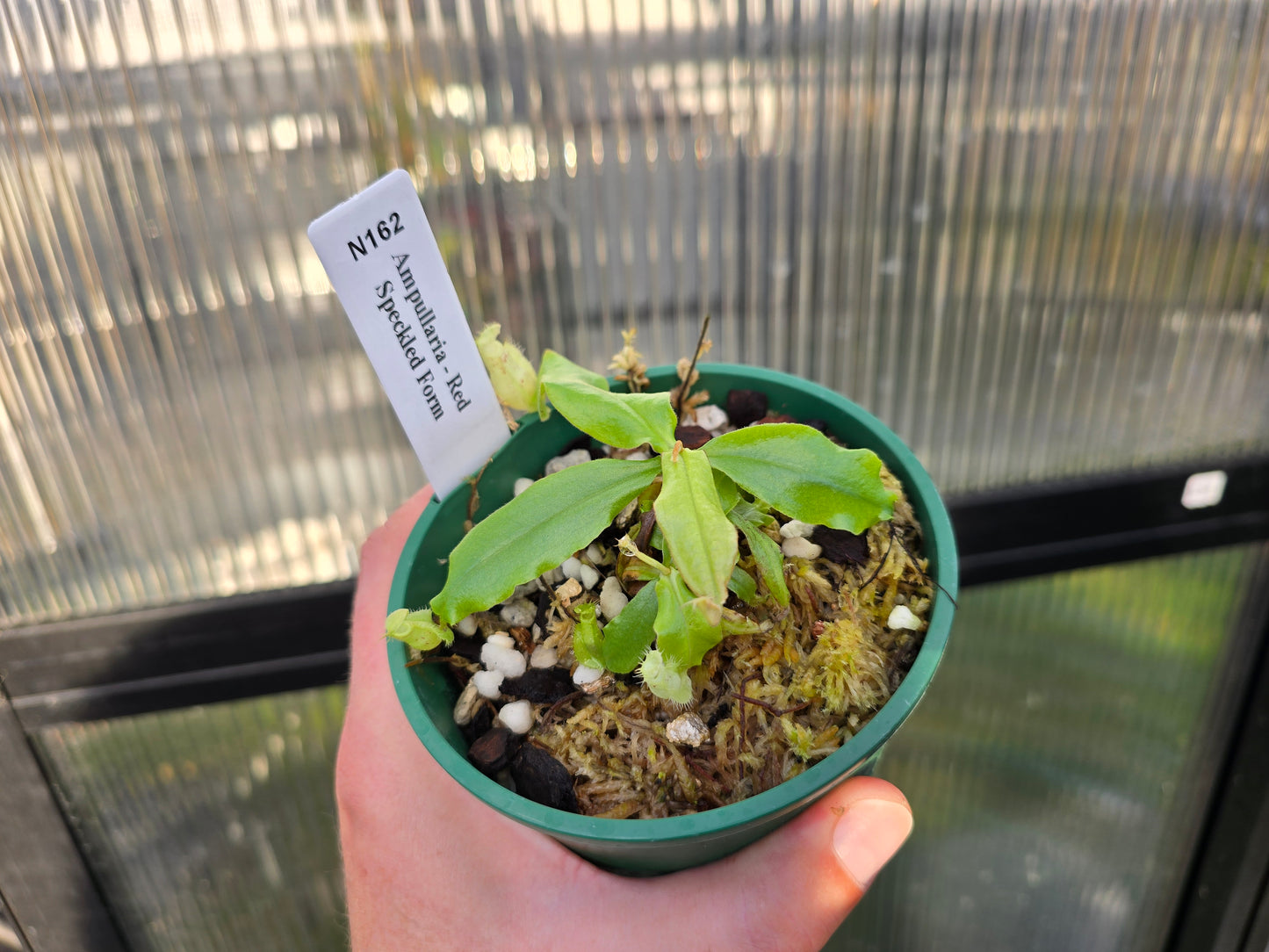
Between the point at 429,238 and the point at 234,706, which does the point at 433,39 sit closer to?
the point at 429,238

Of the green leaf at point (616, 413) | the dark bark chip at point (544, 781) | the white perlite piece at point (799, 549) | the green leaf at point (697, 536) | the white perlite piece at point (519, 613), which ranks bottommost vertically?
the dark bark chip at point (544, 781)

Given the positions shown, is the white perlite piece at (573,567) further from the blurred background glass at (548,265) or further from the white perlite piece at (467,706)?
the blurred background glass at (548,265)

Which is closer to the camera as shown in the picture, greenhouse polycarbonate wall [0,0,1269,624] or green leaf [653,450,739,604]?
green leaf [653,450,739,604]

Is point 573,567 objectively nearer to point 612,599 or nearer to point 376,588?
point 612,599

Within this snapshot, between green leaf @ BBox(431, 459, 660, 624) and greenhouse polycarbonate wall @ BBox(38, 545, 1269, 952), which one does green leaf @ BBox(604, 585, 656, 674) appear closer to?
green leaf @ BBox(431, 459, 660, 624)

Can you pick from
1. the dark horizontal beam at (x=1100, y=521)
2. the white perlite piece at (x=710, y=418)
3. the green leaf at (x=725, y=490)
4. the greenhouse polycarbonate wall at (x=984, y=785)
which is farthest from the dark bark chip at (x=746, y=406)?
the greenhouse polycarbonate wall at (x=984, y=785)

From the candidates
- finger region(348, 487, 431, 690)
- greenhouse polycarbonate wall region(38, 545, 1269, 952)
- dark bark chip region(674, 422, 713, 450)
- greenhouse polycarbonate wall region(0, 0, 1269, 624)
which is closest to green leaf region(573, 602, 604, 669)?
dark bark chip region(674, 422, 713, 450)
